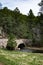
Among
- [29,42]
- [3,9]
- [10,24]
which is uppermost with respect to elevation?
[3,9]

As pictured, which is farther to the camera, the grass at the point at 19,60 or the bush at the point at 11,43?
the bush at the point at 11,43

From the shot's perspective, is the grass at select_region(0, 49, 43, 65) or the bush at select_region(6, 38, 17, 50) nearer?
the grass at select_region(0, 49, 43, 65)

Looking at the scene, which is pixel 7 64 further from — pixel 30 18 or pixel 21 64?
pixel 30 18

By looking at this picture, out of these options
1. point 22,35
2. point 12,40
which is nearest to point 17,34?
point 22,35

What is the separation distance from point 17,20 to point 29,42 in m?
13.9

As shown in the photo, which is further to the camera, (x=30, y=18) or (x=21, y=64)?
(x=30, y=18)

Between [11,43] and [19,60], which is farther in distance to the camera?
[11,43]

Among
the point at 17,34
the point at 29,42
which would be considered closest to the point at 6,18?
the point at 17,34

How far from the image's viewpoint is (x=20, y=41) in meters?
68.5

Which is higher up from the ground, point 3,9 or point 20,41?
point 3,9

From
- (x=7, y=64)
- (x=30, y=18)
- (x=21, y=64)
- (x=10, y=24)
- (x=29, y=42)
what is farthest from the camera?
(x=30, y=18)

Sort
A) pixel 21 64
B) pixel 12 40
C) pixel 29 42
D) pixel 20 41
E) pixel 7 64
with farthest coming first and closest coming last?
pixel 29 42 < pixel 20 41 < pixel 12 40 < pixel 21 64 < pixel 7 64

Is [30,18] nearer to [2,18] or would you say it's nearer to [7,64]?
[2,18]

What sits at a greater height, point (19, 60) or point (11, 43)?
point (19, 60)
